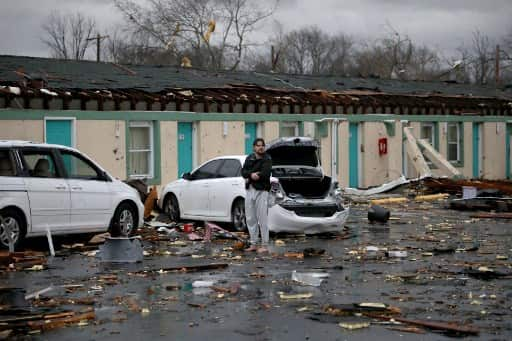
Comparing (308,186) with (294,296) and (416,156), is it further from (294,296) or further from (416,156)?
(416,156)

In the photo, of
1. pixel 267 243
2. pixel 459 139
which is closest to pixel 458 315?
pixel 267 243

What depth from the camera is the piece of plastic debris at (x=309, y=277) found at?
1189 cm

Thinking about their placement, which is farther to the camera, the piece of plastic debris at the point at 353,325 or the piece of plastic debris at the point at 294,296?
the piece of plastic debris at the point at 294,296

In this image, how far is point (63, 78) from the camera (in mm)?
25250

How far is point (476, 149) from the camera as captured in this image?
3709 cm

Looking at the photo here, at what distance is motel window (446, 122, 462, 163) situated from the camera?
118ft

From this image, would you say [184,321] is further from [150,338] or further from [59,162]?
[59,162]

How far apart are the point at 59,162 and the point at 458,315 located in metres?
8.69

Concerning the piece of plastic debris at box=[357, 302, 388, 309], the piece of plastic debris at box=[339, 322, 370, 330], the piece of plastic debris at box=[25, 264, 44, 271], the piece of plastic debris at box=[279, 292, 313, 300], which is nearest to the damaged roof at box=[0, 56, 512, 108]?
the piece of plastic debris at box=[25, 264, 44, 271]

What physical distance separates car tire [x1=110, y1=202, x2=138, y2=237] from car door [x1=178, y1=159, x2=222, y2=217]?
6.72 ft

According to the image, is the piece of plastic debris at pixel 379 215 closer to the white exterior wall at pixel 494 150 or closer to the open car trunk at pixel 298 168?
the open car trunk at pixel 298 168

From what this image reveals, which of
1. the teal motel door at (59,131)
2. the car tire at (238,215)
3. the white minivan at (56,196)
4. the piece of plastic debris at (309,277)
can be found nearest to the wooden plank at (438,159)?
the teal motel door at (59,131)

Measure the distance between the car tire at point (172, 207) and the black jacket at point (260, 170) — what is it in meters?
4.44

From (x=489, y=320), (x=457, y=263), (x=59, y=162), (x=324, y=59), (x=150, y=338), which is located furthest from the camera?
(x=324, y=59)
